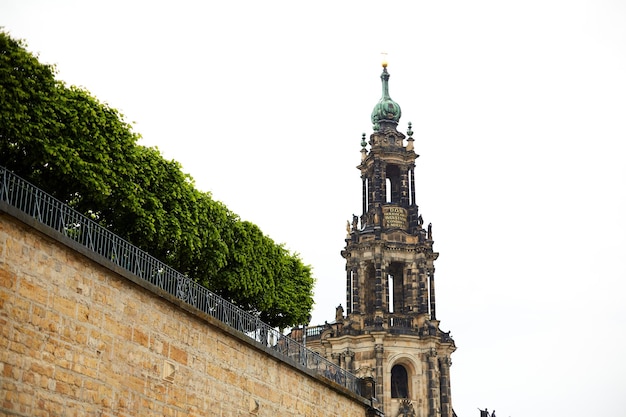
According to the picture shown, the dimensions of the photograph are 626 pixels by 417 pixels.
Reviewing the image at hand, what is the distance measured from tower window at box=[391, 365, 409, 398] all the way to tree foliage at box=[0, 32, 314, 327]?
30.3 metres

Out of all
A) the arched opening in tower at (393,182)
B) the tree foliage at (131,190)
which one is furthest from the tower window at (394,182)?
the tree foliage at (131,190)

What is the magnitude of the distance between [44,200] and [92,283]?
210 cm

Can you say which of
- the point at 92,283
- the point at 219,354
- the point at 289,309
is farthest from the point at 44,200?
the point at 289,309

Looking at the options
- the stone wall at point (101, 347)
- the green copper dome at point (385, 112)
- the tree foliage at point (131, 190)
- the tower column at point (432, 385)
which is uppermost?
the green copper dome at point (385, 112)

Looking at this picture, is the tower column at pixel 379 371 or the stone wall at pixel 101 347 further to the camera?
the tower column at pixel 379 371

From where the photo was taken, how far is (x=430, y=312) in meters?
65.0

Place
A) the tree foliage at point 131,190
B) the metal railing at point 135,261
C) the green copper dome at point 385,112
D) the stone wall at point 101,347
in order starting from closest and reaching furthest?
the stone wall at point 101,347 → the metal railing at point 135,261 → the tree foliage at point 131,190 → the green copper dome at point 385,112

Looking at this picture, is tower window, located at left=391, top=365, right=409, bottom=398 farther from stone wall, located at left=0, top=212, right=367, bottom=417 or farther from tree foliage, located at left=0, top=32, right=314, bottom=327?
stone wall, located at left=0, top=212, right=367, bottom=417

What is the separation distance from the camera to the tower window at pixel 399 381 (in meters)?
63.9

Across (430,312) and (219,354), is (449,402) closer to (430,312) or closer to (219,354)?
(430,312)

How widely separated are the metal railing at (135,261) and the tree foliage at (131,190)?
1.08m

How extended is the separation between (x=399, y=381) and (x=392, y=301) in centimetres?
585

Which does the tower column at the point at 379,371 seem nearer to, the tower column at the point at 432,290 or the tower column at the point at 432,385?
the tower column at the point at 432,385

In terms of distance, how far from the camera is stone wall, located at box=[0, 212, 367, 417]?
18312 mm
